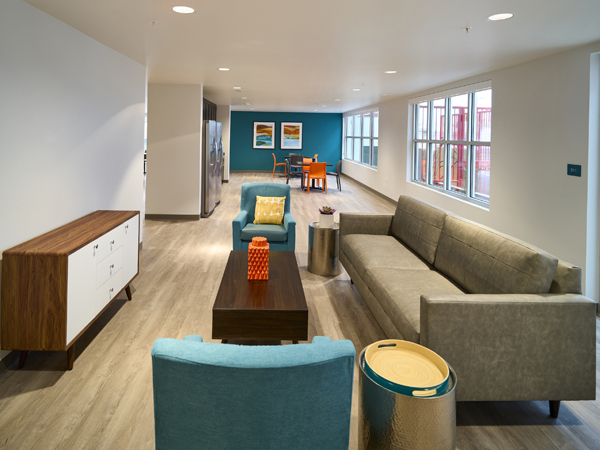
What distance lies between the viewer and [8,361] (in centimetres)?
276

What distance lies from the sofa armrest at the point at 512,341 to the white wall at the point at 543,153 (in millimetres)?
2105

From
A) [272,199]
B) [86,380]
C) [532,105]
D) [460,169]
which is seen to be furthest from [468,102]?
[86,380]

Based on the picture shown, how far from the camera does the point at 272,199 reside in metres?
5.25

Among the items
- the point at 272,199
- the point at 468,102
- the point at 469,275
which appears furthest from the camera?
the point at 468,102

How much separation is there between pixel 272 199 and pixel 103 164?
1.82 meters

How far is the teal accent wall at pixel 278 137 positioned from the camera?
16922mm

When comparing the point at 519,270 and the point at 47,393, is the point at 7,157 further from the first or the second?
the point at 519,270

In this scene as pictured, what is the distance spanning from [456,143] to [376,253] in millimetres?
3956

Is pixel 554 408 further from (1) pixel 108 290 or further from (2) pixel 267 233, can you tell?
(2) pixel 267 233

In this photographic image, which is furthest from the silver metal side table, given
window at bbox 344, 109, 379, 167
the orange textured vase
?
window at bbox 344, 109, 379, 167

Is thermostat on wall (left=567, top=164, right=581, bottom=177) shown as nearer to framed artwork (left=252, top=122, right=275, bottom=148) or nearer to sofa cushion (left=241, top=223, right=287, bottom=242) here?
sofa cushion (left=241, top=223, right=287, bottom=242)

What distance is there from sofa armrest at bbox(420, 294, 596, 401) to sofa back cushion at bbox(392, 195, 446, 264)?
1.45 meters

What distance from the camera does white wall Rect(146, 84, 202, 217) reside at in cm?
757

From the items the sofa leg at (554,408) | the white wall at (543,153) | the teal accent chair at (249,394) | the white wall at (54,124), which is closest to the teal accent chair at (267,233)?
the white wall at (54,124)
